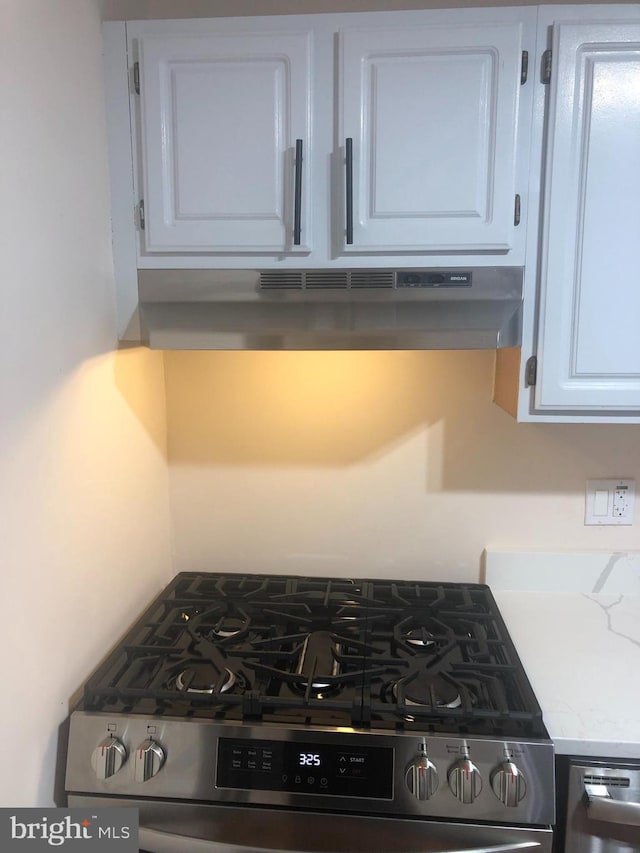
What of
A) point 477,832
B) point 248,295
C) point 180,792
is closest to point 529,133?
point 248,295

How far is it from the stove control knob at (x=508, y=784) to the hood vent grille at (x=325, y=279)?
896mm

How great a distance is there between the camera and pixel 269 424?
5.75ft

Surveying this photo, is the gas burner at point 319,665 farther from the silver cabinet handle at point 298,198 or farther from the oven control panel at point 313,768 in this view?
the silver cabinet handle at point 298,198

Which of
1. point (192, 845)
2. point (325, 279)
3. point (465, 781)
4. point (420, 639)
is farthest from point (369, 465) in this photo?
point (192, 845)

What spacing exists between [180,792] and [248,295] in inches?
36.9

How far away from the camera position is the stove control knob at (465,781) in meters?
1.10

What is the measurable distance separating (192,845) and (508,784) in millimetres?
554

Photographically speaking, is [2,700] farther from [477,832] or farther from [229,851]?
[477,832]

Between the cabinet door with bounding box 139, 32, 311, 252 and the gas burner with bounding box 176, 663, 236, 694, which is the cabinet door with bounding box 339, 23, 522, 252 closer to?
the cabinet door with bounding box 139, 32, 311, 252

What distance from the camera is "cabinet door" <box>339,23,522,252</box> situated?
1.24 metres
